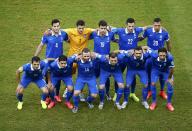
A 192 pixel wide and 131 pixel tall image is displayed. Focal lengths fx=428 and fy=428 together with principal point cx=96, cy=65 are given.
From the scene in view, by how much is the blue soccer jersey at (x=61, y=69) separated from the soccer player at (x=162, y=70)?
2.14 meters

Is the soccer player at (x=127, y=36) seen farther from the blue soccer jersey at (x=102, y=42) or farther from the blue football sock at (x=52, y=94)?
the blue football sock at (x=52, y=94)

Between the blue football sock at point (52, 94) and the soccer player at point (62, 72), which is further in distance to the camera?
the blue football sock at point (52, 94)

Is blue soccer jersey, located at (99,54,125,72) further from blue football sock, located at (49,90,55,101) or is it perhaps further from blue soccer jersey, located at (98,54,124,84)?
blue football sock, located at (49,90,55,101)

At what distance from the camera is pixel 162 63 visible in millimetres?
11055

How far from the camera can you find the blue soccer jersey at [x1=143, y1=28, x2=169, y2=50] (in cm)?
1167

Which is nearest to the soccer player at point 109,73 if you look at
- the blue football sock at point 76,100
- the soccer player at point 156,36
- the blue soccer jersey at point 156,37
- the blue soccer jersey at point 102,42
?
the blue soccer jersey at point 102,42

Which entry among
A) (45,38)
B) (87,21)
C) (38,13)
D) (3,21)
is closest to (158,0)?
(87,21)

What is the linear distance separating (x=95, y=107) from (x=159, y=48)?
236cm

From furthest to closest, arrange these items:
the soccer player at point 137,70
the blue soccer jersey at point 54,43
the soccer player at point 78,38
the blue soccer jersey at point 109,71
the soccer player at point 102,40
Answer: the soccer player at point 78,38 < the blue soccer jersey at point 54,43 < the soccer player at point 102,40 < the blue soccer jersey at point 109,71 < the soccer player at point 137,70

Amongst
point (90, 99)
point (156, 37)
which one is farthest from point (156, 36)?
point (90, 99)

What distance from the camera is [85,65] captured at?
36.2 ft

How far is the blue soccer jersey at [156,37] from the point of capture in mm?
11672

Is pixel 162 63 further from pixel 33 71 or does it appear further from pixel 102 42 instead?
pixel 33 71

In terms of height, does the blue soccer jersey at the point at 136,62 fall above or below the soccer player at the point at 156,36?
below
